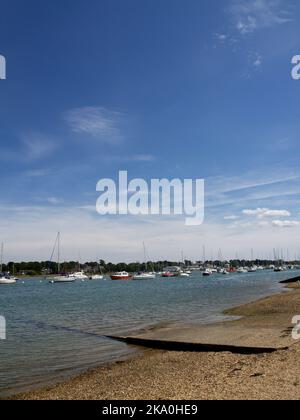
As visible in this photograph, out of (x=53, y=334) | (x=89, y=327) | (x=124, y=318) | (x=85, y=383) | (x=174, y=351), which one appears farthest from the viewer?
(x=124, y=318)

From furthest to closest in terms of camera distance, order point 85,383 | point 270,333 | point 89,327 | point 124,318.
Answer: point 124,318 < point 89,327 < point 270,333 < point 85,383

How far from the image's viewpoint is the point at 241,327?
2670 centimetres

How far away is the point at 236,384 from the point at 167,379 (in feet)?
9.39

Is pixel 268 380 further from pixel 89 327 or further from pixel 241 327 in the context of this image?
pixel 89 327

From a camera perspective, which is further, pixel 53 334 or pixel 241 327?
pixel 53 334

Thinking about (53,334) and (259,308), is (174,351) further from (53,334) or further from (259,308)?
(259,308)

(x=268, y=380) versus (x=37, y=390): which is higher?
(x=268, y=380)

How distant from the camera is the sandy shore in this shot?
1168cm

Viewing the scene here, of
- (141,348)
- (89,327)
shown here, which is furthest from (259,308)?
(141,348)

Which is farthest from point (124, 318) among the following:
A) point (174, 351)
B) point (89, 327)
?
point (174, 351)

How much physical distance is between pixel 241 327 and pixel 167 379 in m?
13.4

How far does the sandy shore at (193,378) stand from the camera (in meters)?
11.7

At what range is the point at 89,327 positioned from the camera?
32.9m

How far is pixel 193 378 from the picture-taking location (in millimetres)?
13953
